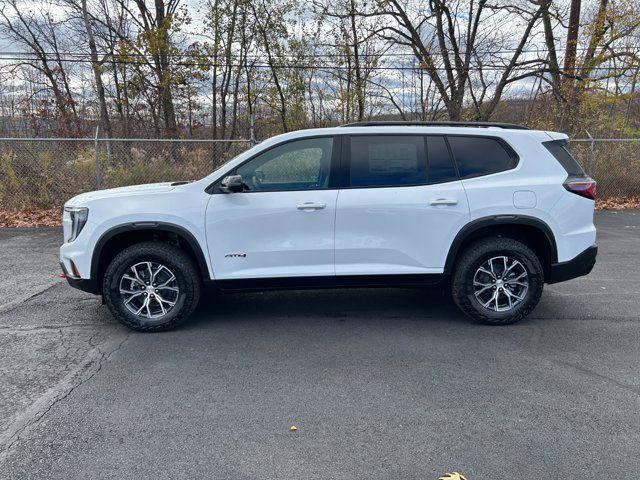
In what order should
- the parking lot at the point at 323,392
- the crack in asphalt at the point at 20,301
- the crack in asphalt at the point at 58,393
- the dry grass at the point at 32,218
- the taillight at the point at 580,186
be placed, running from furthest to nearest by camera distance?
the dry grass at the point at 32,218 → the crack in asphalt at the point at 20,301 → the taillight at the point at 580,186 → the crack in asphalt at the point at 58,393 → the parking lot at the point at 323,392

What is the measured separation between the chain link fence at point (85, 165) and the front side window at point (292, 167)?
22.7 feet

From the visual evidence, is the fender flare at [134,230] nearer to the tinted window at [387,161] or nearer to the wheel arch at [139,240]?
the wheel arch at [139,240]

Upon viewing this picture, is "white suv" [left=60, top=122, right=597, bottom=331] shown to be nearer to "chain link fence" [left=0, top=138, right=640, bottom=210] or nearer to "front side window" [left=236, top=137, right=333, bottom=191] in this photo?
"front side window" [left=236, top=137, right=333, bottom=191]

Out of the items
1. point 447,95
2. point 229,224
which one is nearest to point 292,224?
point 229,224

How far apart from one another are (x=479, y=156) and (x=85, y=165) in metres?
9.76

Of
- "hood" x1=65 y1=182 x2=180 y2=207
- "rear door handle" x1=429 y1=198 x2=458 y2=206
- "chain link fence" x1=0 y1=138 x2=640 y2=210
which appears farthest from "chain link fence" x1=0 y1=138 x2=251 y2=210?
"rear door handle" x1=429 y1=198 x2=458 y2=206

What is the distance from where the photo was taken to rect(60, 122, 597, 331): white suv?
418cm

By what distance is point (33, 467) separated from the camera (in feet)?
7.99

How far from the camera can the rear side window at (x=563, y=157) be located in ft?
14.4

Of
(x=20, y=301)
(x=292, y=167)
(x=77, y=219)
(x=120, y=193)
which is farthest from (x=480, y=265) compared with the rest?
(x=20, y=301)

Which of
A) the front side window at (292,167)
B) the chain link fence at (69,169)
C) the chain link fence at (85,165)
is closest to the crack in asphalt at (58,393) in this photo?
the front side window at (292,167)

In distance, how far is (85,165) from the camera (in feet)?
36.2

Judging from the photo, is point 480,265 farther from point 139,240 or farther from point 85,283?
point 85,283

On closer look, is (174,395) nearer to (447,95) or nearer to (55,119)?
(447,95)
